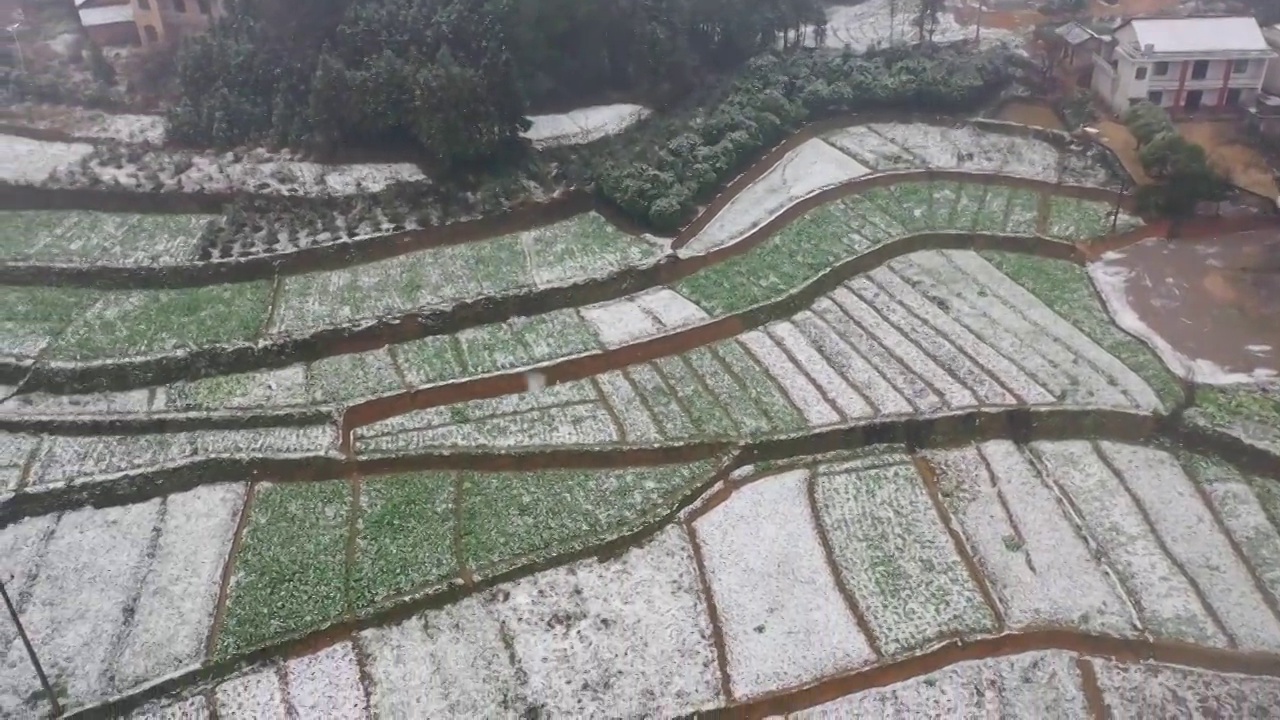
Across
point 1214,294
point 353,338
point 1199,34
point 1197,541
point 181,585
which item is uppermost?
point 1199,34

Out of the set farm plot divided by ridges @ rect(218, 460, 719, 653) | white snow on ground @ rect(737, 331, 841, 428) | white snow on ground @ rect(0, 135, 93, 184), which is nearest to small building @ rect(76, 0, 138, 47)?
white snow on ground @ rect(0, 135, 93, 184)

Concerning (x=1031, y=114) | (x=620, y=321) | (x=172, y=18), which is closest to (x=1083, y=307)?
(x=1031, y=114)

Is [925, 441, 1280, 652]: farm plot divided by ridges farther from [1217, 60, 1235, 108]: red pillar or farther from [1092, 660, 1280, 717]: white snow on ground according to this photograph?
[1217, 60, 1235, 108]: red pillar

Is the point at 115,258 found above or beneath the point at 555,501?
above

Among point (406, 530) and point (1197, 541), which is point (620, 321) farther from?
point (1197, 541)

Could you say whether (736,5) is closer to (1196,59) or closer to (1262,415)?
(1196,59)

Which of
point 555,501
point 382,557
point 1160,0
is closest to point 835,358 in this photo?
point 555,501
